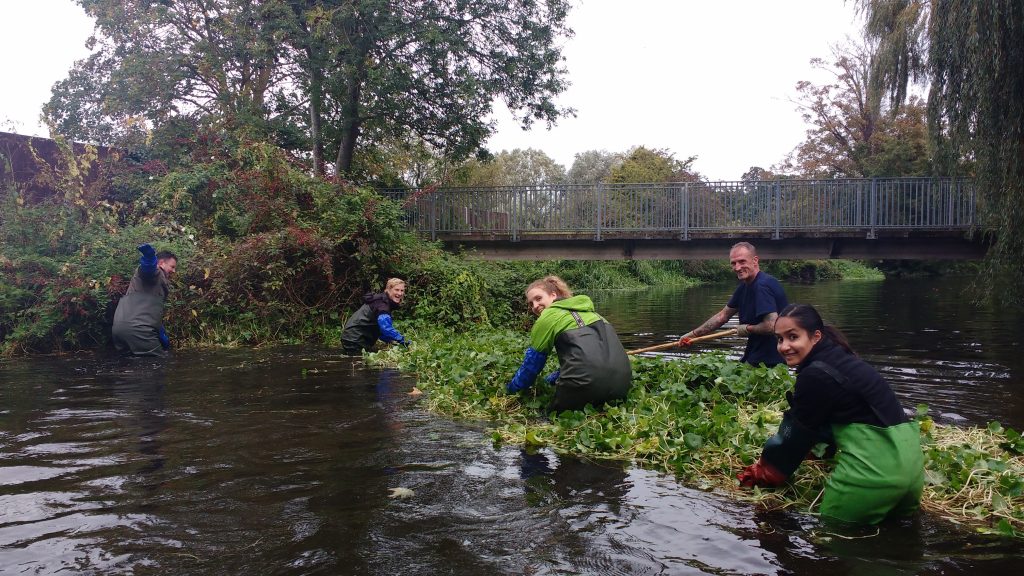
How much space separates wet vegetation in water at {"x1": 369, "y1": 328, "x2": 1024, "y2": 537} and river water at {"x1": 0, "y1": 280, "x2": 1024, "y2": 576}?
9.6 inches

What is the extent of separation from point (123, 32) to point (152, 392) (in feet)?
58.2

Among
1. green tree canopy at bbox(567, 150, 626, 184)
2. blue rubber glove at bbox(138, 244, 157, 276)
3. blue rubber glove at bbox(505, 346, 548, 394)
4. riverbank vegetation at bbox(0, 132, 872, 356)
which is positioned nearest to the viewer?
blue rubber glove at bbox(505, 346, 548, 394)

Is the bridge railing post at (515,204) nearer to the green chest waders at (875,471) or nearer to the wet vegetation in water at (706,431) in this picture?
the wet vegetation in water at (706,431)

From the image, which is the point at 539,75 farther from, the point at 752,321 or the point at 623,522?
the point at 623,522

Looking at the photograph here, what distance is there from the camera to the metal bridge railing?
67.6ft

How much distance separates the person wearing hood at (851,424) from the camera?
4.45 meters

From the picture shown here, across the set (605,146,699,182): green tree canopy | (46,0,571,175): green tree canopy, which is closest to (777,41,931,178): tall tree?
(605,146,699,182): green tree canopy

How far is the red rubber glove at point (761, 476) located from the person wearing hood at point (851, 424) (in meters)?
0.33

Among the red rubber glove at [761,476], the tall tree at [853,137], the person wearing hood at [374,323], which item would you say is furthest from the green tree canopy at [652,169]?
the red rubber glove at [761,476]

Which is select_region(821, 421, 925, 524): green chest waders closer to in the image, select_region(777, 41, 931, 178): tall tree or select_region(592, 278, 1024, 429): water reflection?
select_region(592, 278, 1024, 429): water reflection

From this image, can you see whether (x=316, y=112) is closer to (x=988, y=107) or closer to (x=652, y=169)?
(x=988, y=107)

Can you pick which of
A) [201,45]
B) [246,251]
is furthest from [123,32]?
[246,251]

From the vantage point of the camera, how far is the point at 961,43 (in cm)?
1297

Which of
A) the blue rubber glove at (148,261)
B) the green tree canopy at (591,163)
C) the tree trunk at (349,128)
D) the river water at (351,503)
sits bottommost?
the river water at (351,503)
